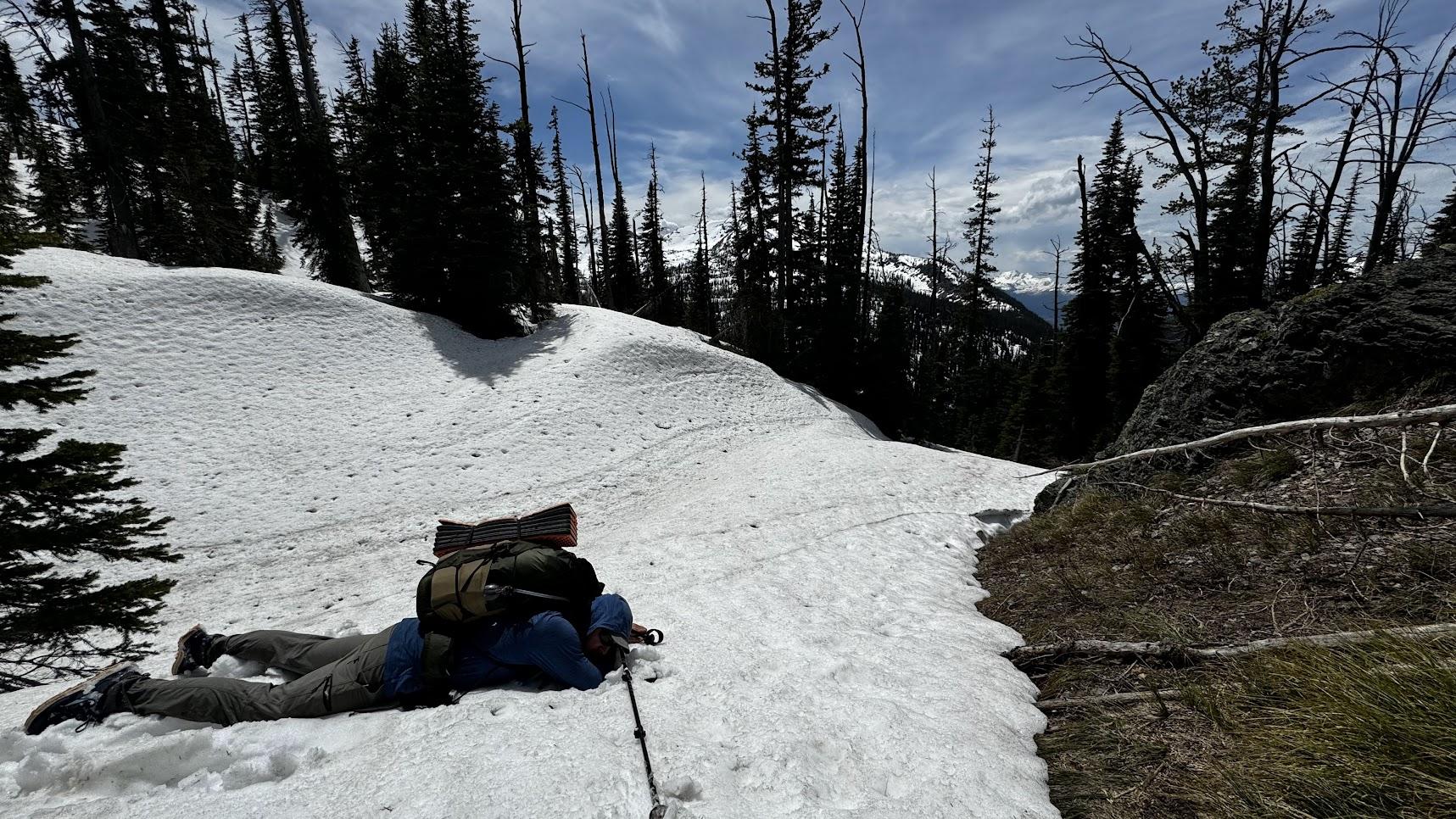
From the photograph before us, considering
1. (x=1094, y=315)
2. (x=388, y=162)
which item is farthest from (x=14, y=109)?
(x=1094, y=315)

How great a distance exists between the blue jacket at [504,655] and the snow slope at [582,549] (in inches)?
8.9

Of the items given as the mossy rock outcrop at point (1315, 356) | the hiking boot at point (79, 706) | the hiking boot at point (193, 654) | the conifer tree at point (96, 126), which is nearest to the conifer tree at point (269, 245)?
the conifer tree at point (96, 126)

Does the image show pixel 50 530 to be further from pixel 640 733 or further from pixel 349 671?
pixel 640 733

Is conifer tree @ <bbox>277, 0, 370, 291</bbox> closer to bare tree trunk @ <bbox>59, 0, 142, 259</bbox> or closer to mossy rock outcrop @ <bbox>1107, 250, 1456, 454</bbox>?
bare tree trunk @ <bbox>59, 0, 142, 259</bbox>

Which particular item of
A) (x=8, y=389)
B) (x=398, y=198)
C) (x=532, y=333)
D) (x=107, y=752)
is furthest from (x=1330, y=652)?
(x=398, y=198)

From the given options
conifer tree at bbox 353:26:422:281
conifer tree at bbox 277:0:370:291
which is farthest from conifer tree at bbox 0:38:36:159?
conifer tree at bbox 277:0:370:291

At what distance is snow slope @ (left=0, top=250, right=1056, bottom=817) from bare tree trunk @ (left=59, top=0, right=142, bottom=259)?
13.3 feet

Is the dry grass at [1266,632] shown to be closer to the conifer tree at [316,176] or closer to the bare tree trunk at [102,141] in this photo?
the conifer tree at [316,176]

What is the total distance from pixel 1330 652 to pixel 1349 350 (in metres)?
5.02

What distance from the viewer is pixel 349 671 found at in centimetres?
362

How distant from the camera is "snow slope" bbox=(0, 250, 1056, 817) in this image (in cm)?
273

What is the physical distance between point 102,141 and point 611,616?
75.1 ft

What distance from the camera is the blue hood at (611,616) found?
392cm

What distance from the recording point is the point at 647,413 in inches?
564
